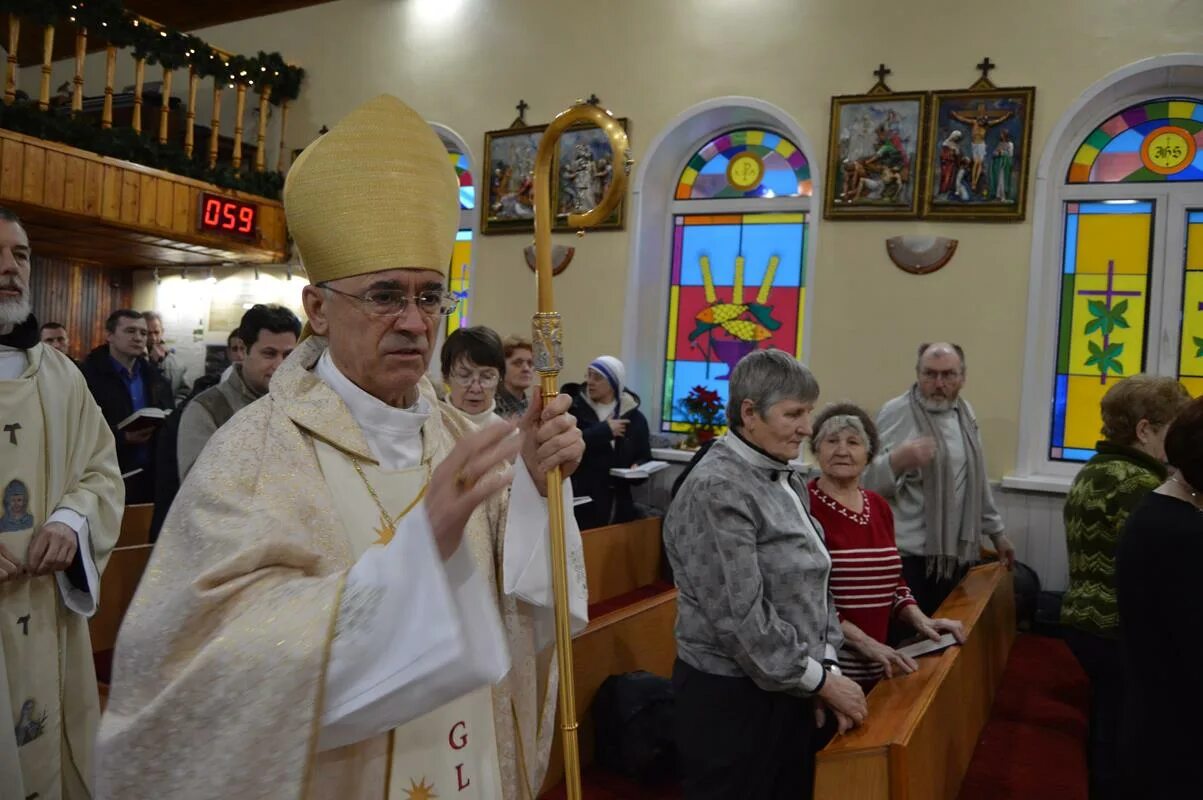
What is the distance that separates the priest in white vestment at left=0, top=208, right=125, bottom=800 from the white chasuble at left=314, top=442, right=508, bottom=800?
1286mm

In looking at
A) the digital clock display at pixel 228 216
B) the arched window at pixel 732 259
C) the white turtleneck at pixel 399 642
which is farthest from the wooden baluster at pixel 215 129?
the white turtleneck at pixel 399 642

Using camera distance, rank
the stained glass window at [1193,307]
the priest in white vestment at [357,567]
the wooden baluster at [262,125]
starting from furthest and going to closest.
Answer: the wooden baluster at [262,125]
the stained glass window at [1193,307]
the priest in white vestment at [357,567]

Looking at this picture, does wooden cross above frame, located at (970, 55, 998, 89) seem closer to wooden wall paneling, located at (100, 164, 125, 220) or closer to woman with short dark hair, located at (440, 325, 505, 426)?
woman with short dark hair, located at (440, 325, 505, 426)

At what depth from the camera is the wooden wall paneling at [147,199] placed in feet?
26.0

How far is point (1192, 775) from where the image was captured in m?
2.29

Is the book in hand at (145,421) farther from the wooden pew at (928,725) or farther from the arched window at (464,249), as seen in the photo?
the arched window at (464,249)

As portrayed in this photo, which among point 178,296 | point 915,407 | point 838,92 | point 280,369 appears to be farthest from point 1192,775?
point 178,296

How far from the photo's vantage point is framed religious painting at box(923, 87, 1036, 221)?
670 cm

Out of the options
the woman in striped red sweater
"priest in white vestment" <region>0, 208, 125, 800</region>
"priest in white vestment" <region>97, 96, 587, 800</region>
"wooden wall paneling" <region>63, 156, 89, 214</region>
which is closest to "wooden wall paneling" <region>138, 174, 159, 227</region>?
"wooden wall paneling" <region>63, 156, 89, 214</region>

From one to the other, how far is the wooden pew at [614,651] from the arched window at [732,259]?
153 inches

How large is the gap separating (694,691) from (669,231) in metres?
6.07

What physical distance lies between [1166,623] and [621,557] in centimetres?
336

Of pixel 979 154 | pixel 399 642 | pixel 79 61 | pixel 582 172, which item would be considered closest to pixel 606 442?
pixel 582 172

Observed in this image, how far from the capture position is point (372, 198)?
167cm
